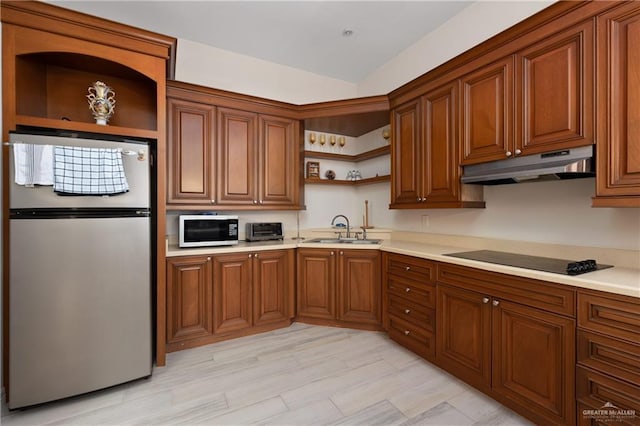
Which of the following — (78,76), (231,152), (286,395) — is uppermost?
(78,76)

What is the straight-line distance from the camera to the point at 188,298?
2496 mm

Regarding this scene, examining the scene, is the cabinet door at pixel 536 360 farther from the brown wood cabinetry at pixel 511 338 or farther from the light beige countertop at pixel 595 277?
the light beige countertop at pixel 595 277

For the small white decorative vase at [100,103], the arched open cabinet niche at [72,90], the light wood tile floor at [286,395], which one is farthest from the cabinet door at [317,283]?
the small white decorative vase at [100,103]

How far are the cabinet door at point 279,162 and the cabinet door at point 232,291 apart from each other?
0.71m

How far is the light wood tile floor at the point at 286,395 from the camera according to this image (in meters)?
1.67

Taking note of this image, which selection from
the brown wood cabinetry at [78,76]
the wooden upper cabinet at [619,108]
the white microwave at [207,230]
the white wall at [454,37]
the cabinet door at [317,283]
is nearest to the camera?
the wooden upper cabinet at [619,108]

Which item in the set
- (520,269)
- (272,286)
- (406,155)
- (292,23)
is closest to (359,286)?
(272,286)

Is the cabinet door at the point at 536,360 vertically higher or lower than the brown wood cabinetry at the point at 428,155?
lower

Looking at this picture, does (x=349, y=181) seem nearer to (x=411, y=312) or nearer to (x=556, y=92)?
(x=411, y=312)

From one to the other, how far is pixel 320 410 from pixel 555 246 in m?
1.92

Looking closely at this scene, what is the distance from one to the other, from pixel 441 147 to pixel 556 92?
834 mm

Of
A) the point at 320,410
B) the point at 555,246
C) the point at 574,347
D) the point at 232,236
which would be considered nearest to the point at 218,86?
the point at 232,236

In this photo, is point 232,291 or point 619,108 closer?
point 619,108

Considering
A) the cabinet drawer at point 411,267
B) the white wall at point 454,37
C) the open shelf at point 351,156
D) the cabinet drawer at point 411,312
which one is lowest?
the cabinet drawer at point 411,312
